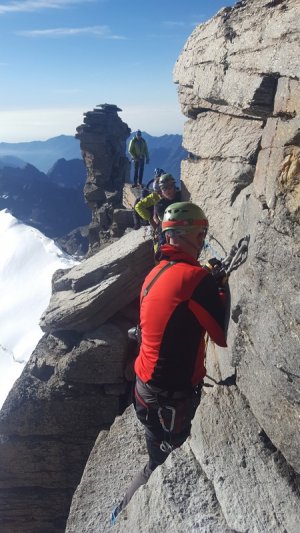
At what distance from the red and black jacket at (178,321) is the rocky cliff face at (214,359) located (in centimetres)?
38

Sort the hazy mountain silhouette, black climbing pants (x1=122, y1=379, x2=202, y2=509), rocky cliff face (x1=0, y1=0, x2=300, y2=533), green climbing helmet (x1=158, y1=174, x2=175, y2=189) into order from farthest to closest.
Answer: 1. the hazy mountain silhouette
2. green climbing helmet (x1=158, y1=174, x2=175, y2=189)
3. black climbing pants (x1=122, y1=379, x2=202, y2=509)
4. rocky cliff face (x1=0, y1=0, x2=300, y2=533)

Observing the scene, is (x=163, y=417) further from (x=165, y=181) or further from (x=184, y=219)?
(x=165, y=181)

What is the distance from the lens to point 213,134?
28.1ft

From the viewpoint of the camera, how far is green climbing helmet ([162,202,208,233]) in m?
5.30

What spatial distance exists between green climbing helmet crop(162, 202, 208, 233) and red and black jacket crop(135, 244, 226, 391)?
0.84 feet

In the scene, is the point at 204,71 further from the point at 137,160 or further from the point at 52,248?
the point at 52,248

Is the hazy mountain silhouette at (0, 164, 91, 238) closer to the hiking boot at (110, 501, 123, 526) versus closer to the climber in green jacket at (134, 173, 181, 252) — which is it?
the climber in green jacket at (134, 173, 181, 252)

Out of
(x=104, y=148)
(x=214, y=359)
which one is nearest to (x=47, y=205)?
(x=104, y=148)

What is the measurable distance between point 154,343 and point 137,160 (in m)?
15.6

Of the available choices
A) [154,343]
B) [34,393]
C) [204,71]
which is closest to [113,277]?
[34,393]

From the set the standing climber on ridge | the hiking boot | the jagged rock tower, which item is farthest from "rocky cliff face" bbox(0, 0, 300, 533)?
the jagged rock tower

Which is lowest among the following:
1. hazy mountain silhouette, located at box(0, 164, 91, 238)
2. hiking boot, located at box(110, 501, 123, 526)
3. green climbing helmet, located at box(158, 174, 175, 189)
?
hazy mountain silhouette, located at box(0, 164, 91, 238)

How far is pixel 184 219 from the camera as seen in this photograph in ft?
17.4

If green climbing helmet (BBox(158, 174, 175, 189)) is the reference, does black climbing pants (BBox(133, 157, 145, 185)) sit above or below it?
below
